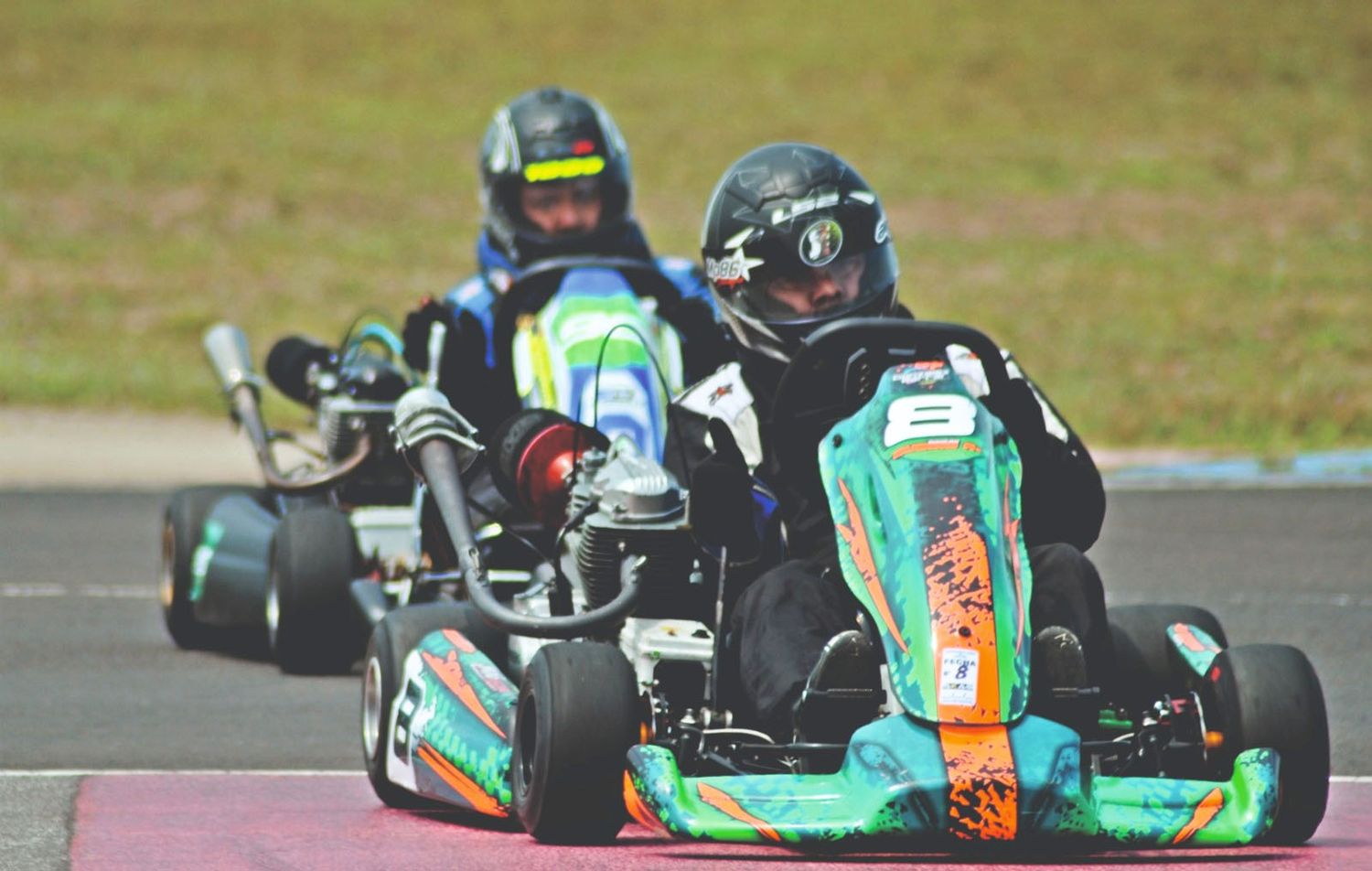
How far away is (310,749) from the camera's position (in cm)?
692

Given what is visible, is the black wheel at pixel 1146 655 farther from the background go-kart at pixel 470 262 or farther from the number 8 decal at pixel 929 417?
the number 8 decal at pixel 929 417

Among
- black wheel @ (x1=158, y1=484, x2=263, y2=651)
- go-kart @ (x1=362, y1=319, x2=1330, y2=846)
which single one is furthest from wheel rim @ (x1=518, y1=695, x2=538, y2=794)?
black wheel @ (x1=158, y1=484, x2=263, y2=651)

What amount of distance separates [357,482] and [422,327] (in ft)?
3.56

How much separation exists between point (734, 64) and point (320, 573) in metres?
29.9

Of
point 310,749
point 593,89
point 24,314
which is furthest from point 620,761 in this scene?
point 593,89

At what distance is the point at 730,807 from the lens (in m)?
4.55

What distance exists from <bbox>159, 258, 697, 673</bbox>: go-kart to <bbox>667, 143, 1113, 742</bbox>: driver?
116 cm

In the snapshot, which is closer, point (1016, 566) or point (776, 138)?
point (1016, 566)

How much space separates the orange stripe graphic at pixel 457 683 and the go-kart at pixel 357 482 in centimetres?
127

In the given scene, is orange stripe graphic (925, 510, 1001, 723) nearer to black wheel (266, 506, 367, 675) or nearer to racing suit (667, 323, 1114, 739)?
racing suit (667, 323, 1114, 739)

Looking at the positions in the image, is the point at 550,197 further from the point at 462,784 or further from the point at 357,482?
the point at 462,784

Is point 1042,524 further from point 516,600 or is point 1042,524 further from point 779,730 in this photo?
point 516,600

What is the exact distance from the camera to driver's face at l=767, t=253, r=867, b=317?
5.61 meters

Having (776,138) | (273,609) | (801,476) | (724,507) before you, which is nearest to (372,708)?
(724,507)
